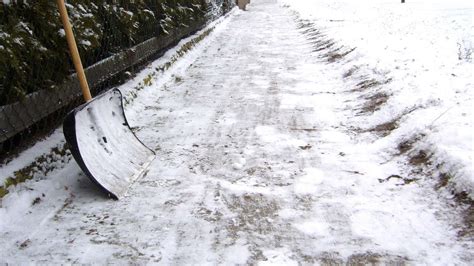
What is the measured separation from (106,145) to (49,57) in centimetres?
92

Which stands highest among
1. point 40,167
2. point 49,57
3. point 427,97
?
point 49,57

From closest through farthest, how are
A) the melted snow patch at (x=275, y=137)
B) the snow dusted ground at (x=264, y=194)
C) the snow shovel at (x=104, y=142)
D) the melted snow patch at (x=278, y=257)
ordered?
the melted snow patch at (x=278, y=257) → the snow dusted ground at (x=264, y=194) → the snow shovel at (x=104, y=142) → the melted snow patch at (x=275, y=137)

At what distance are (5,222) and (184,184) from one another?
129 cm

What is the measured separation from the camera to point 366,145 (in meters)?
3.88

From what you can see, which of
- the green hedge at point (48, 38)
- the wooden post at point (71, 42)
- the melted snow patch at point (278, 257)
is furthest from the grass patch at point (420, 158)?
the green hedge at point (48, 38)

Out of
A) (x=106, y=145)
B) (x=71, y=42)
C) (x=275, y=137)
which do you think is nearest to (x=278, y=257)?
(x=106, y=145)

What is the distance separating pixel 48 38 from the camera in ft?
11.5

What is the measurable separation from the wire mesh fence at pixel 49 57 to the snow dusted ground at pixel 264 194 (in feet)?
1.18

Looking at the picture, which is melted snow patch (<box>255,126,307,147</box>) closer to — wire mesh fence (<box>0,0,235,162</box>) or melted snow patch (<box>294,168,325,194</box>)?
melted snow patch (<box>294,168,325,194</box>)

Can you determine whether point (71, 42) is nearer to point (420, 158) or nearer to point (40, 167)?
point (40, 167)

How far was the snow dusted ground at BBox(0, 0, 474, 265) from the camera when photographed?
2.48 meters

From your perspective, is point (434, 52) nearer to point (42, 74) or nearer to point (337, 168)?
point (337, 168)

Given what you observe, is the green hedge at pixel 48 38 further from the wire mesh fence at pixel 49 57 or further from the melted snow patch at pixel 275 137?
the melted snow patch at pixel 275 137

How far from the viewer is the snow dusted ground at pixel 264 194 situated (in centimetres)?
248
